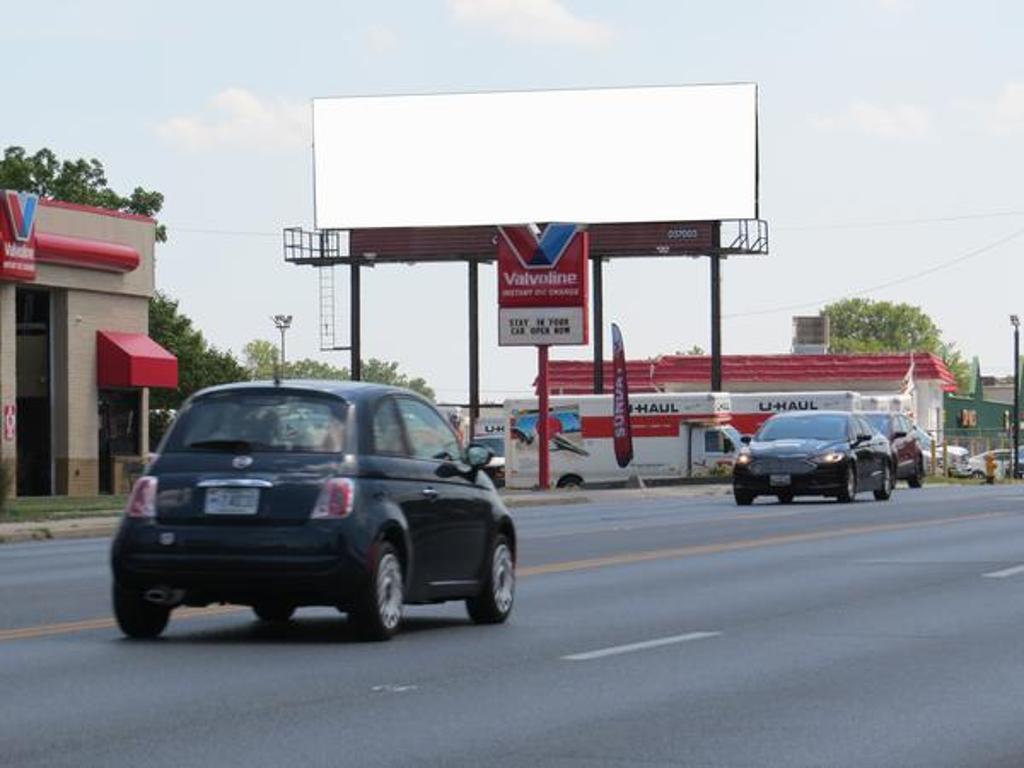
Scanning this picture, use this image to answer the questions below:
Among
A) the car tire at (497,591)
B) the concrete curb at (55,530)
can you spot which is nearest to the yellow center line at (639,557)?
the car tire at (497,591)

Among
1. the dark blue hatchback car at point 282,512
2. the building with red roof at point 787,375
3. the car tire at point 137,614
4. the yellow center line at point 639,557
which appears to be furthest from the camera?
the building with red roof at point 787,375

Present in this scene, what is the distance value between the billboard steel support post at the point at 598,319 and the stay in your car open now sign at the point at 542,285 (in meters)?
29.9

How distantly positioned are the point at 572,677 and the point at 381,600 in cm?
225

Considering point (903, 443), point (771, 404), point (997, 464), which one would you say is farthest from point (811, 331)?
point (903, 443)

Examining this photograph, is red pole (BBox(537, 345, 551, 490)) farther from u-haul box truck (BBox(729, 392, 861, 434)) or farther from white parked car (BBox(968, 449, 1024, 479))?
white parked car (BBox(968, 449, 1024, 479))

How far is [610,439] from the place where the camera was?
231 feet

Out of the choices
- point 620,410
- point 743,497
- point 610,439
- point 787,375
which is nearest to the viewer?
point 743,497

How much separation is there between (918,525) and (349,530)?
18568mm

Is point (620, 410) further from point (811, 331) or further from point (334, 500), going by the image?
point (811, 331)

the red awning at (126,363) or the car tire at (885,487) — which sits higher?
the red awning at (126,363)

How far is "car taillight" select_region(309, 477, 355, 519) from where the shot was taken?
1491 cm

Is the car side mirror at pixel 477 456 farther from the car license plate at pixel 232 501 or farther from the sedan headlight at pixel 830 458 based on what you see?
the sedan headlight at pixel 830 458

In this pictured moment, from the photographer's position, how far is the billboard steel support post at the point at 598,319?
90.0 meters

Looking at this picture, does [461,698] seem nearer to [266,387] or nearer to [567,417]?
[266,387]
